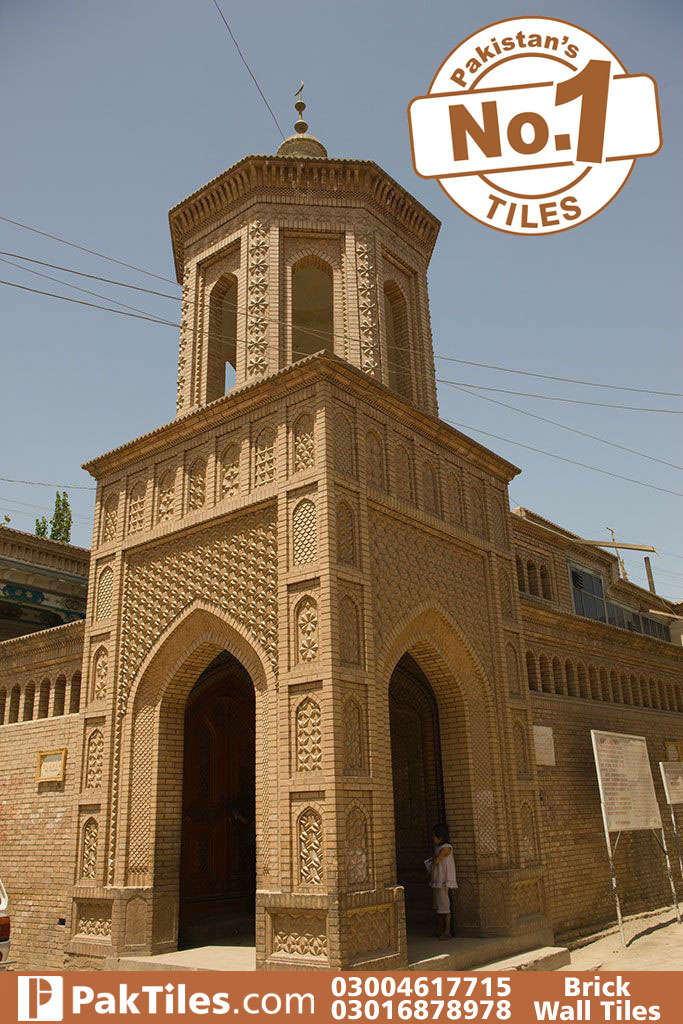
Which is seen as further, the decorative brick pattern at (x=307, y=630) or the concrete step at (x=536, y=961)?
the concrete step at (x=536, y=961)

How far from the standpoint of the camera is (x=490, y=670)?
34.8 ft

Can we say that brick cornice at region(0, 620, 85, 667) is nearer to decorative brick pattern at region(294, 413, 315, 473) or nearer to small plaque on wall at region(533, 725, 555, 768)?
decorative brick pattern at region(294, 413, 315, 473)

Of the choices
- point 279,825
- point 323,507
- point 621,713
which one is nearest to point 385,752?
point 279,825

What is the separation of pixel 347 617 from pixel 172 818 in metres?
3.25

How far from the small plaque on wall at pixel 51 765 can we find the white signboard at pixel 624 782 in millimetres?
6963

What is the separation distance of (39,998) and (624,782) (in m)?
8.21

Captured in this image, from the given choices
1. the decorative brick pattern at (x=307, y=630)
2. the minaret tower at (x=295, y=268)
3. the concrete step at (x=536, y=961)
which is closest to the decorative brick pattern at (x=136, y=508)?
the minaret tower at (x=295, y=268)

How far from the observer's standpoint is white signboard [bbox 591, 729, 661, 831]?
11234mm

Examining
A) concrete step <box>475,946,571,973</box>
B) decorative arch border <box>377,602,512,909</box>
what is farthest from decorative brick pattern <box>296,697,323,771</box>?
concrete step <box>475,946,571,973</box>

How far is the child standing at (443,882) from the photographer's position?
930 cm

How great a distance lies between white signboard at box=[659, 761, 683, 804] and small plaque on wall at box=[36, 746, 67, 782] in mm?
9066

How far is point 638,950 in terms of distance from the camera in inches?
404

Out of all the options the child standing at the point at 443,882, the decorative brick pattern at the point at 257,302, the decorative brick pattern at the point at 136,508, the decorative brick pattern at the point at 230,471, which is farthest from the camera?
the decorative brick pattern at the point at 136,508

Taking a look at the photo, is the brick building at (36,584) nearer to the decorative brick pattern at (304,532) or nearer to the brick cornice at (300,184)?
the brick cornice at (300,184)
